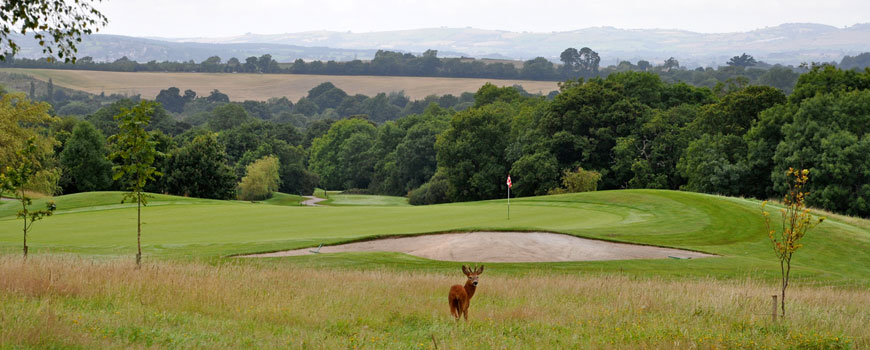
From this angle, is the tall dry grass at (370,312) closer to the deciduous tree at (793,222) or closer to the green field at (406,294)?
the green field at (406,294)

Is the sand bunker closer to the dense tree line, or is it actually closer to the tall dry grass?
the tall dry grass

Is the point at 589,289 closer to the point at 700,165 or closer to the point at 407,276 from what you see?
the point at 407,276

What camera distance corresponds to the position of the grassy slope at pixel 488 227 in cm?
2038

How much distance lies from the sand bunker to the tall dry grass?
5640mm

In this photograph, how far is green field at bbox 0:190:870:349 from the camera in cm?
966

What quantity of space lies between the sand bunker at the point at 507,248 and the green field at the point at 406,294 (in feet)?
2.46

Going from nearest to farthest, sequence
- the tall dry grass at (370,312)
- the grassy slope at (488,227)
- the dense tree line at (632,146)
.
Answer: the tall dry grass at (370,312) < the grassy slope at (488,227) < the dense tree line at (632,146)

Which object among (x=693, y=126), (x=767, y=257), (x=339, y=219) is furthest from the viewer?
(x=693, y=126)

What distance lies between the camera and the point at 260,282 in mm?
14031

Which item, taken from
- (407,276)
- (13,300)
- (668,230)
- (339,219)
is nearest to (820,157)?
(668,230)

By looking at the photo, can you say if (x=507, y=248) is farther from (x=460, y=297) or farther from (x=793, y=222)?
(x=460, y=297)

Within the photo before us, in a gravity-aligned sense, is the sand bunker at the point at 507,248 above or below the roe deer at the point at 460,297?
below

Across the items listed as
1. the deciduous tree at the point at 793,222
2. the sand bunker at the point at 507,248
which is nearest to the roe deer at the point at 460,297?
the deciduous tree at the point at 793,222

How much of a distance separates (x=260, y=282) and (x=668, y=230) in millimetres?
17114
